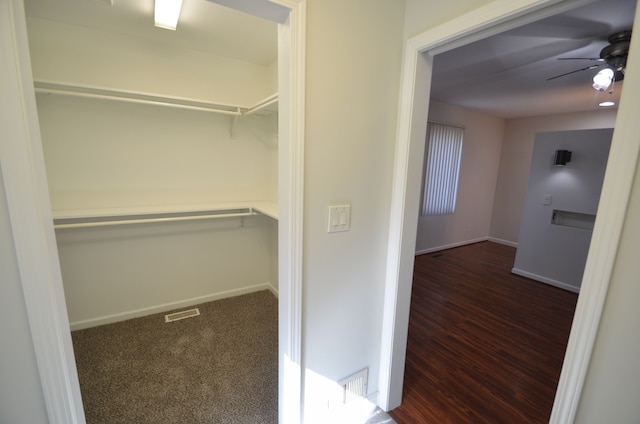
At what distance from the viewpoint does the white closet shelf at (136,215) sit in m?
2.01

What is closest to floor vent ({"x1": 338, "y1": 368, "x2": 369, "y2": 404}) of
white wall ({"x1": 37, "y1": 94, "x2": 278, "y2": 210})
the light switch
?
the light switch

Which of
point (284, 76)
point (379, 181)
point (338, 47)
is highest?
point (338, 47)

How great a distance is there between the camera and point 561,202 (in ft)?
11.8

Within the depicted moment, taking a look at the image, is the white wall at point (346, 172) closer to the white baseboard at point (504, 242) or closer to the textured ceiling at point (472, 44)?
the textured ceiling at point (472, 44)

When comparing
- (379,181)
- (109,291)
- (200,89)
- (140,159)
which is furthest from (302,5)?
(109,291)

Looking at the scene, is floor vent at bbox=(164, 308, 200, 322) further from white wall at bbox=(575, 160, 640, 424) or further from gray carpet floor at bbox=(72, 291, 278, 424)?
white wall at bbox=(575, 160, 640, 424)

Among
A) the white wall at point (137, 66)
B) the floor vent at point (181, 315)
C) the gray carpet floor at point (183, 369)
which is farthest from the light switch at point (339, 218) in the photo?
the floor vent at point (181, 315)

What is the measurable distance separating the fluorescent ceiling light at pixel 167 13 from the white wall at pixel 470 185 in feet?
12.9

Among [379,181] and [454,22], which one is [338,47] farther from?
[379,181]

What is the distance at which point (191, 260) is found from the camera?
2709 millimetres

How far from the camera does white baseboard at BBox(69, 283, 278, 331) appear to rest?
2.35 m

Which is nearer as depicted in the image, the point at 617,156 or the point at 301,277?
the point at 617,156

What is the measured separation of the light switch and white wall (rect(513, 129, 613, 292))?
371cm

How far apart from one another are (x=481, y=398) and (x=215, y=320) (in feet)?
7.30
